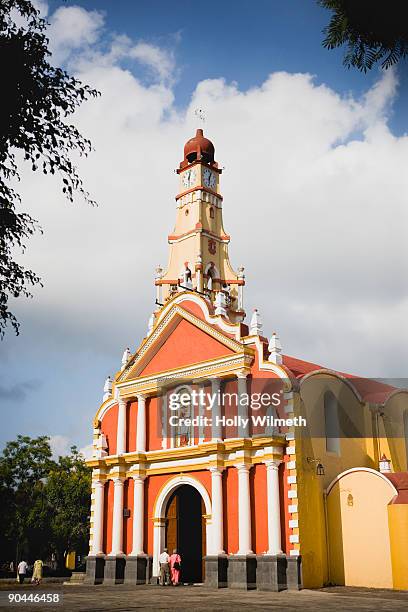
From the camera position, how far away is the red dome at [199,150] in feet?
141

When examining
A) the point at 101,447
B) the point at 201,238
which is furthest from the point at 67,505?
the point at 201,238

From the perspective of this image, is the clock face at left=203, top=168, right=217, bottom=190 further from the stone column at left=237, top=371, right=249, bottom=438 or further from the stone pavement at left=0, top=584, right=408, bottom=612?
the stone pavement at left=0, top=584, right=408, bottom=612

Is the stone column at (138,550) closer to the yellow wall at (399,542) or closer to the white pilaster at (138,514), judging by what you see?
the white pilaster at (138,514)

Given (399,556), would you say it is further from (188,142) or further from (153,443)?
(188,142)

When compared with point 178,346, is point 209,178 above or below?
above

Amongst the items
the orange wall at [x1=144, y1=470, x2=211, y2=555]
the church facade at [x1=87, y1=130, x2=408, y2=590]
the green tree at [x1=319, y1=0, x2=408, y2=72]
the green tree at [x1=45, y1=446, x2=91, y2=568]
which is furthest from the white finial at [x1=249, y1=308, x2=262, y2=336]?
the green tree at [x1=45, y1=446, x2=91, y2=568]

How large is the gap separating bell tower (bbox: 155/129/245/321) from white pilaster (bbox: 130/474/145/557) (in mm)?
13385

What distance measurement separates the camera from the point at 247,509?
23469 mm

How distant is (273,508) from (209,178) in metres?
25.0

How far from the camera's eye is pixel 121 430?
95.5 ft

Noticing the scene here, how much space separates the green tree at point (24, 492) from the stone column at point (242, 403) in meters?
20.8

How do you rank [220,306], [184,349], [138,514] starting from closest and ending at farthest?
[138,514] < [220,306] < [184,349]

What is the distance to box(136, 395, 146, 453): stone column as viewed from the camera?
92.1 feet

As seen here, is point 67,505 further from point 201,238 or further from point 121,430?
point 201,238
